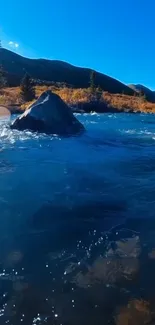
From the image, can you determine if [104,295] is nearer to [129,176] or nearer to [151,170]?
[129,176]

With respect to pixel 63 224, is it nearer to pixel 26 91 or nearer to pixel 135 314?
pixel 135 314

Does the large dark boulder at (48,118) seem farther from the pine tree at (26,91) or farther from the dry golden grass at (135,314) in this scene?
the pine tree at (26,91)

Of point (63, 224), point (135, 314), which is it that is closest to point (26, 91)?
point (63, 224)

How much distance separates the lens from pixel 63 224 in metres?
6.59

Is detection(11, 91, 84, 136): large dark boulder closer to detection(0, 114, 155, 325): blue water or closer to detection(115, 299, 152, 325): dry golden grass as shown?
detection(0, 114, 155, 325): blue water

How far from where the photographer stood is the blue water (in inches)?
163

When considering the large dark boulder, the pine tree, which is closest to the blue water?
the large dark boulder

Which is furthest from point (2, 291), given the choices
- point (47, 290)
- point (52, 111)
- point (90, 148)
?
point (52, 111)

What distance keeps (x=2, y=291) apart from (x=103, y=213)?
11.1ft

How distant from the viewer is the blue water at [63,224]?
4141mm

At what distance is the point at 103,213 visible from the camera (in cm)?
722

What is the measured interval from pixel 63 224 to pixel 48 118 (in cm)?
1406

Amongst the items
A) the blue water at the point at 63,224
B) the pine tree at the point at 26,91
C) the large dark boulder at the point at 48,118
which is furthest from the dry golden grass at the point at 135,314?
the pine tree at the point at 26,91

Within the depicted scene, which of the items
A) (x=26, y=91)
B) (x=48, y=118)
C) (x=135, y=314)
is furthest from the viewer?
(x=26, y=91)
